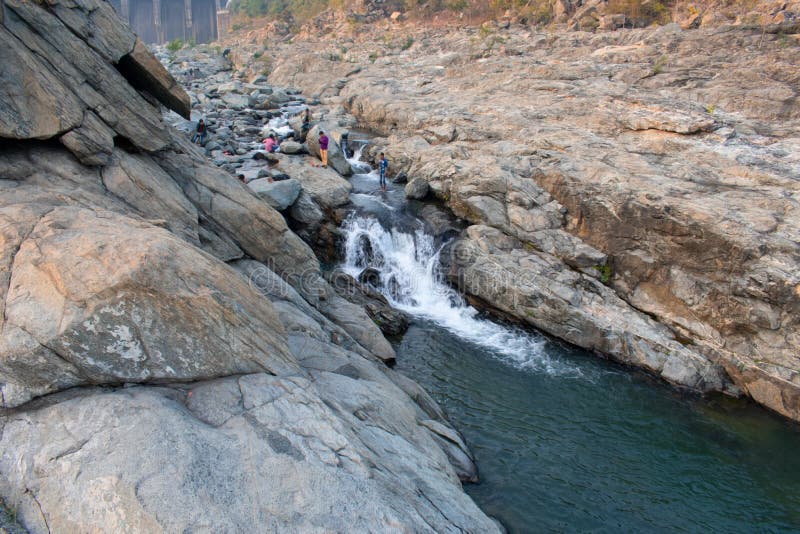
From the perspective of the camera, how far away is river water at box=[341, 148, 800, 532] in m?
12.3

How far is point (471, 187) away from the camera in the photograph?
23.2 m

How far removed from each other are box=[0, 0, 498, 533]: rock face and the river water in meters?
2.14

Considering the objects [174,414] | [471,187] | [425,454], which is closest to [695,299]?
[471,187]

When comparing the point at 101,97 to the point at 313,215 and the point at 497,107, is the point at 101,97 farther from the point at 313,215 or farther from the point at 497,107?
the point at 497,107

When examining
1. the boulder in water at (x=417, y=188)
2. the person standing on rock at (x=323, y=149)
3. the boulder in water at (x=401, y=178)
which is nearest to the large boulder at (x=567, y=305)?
the boulder in water at (x=417, y=188)

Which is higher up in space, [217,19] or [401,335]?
[217,19]

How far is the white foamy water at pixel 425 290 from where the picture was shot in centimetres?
1858

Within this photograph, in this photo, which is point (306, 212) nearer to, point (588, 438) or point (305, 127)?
point (305, 127)

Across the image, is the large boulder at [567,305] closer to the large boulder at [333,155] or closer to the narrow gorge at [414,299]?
the narrow gorge at [414,299]

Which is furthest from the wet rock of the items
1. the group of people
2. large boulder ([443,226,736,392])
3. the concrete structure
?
the concrete structure

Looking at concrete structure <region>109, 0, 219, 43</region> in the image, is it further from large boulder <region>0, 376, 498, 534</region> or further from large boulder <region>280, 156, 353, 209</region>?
large boulder <region>0, 376, 498, 534</region>

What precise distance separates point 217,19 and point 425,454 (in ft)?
403

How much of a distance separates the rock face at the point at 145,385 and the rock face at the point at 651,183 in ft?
36.9

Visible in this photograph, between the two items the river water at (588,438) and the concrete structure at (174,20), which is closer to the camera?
the river water at (588,438)
